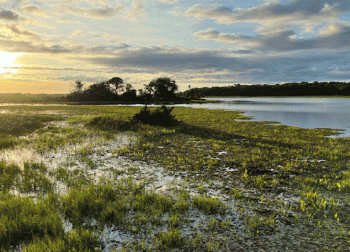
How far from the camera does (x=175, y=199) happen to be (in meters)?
7.10

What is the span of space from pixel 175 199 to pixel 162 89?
127 m

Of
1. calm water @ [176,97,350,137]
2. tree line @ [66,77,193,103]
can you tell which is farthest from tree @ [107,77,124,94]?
calm water @ [176,97,350,137]

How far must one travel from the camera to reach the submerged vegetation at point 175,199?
4922 mm

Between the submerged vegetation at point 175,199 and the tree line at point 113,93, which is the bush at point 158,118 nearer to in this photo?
the submerged vegetation at point 175,199

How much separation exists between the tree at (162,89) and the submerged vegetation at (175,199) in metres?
118

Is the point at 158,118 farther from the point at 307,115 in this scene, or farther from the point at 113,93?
the point at 113,93

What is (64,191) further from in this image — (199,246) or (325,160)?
(325,160)

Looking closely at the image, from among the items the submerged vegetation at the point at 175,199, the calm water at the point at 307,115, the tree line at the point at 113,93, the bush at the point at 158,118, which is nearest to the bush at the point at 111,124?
the bush at the point at 158,118

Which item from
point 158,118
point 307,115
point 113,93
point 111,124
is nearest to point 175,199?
point 111,124

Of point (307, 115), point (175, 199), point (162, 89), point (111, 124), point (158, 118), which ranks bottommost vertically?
point (175, 199)

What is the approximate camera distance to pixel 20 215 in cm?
559

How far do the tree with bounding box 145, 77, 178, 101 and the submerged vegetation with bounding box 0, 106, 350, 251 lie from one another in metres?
118

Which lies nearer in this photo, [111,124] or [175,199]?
[175,199]

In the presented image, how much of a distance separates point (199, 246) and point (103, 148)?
11.4 m
